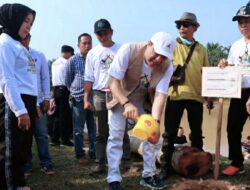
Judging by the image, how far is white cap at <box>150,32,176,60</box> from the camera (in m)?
3.63

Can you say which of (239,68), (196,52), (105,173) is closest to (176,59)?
(196,52)

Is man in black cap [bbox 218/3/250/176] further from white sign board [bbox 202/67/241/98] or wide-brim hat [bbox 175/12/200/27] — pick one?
wide-brim hat [bbox 175/12/200/27]

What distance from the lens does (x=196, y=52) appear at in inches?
198

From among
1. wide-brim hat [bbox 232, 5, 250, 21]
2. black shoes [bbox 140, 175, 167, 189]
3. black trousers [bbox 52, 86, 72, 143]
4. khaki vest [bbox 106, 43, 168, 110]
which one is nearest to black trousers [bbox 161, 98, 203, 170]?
black shoes [bbox 140, 175, 167, 189]

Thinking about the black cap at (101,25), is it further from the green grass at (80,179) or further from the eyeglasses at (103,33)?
the green grass at (80,179)

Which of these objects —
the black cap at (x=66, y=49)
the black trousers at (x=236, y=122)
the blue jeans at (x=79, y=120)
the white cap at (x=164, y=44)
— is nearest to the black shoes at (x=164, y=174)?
the black trousers at (x=236, y=122)

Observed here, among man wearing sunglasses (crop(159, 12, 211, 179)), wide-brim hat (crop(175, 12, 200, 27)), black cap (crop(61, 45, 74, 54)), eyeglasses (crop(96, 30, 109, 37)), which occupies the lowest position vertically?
man wearing sunglasses (crop(159, 12, 211, 179))

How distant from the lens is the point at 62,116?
7949mm

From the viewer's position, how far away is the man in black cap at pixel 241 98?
477 centimetres

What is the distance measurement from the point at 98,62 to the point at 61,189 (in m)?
1.74

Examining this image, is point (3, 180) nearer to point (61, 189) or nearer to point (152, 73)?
point (61, 189)

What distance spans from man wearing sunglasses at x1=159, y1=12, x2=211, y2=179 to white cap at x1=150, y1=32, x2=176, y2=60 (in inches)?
51.0

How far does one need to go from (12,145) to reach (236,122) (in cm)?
283

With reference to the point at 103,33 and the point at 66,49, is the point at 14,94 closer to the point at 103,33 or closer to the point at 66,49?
the point at 103,33
